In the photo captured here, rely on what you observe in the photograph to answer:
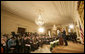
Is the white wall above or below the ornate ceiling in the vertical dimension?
below

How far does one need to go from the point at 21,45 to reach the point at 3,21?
247cm

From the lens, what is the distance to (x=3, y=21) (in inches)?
174

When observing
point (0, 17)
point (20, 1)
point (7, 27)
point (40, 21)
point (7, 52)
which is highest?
point (20, 1)

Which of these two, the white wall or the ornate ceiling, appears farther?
the white wall

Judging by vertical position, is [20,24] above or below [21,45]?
above

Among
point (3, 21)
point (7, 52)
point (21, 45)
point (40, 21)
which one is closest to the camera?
point (7, 52)

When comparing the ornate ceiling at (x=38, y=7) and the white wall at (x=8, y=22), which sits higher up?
the ornate ceiling at (x=38, y=7)

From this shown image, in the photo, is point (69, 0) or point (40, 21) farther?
point (40, 21)

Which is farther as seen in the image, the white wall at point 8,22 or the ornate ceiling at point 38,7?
the white wall at point 8,22

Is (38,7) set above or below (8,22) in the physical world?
above

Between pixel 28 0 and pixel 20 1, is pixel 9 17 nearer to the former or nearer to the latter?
pixel 20 1

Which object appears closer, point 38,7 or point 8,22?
point 38,7

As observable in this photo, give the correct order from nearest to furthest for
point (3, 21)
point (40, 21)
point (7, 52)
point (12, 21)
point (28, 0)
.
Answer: point (7, 52)
point (28, 0)
point (40, 21)
point (3, 21)
point (12, 21)

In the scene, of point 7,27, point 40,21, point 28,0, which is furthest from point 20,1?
point 7,27
